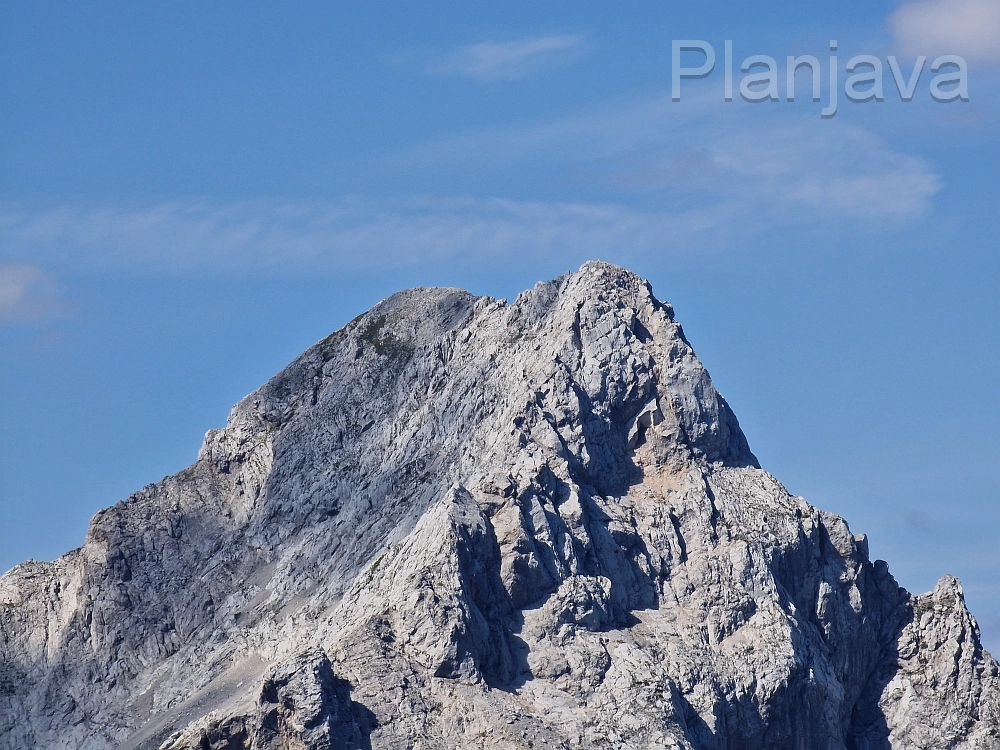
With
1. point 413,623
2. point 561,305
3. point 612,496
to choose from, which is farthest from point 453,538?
point 561,305

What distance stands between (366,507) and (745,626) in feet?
Result: 110

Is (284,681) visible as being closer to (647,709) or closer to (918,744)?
(647,709)

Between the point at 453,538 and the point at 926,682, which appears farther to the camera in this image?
the point at 926,682

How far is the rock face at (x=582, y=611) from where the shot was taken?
550 ft

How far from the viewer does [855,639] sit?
627ft

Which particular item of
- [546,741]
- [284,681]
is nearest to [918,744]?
[546,741]

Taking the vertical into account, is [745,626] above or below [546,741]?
above

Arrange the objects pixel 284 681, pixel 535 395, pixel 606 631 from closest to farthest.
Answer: pixel 284 681, pixel 606 631, pixel 535 395

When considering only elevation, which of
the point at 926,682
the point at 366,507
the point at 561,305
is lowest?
the point at 926,682

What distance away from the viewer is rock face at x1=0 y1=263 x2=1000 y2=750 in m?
168

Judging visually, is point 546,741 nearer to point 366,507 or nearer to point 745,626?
point 745,626

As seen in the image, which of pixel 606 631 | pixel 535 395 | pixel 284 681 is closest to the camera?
pixel 284 681

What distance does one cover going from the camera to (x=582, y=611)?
575ft

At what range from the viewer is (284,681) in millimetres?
162500
